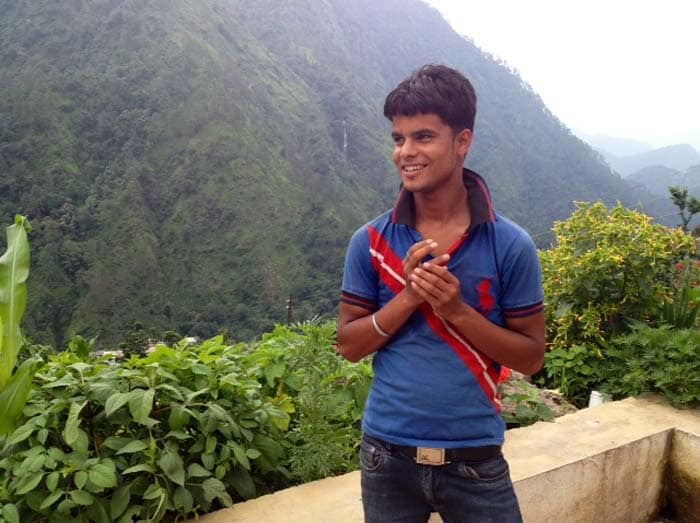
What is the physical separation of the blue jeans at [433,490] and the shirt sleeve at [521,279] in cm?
32

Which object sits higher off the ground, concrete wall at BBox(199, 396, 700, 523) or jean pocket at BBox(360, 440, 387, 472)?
jean pocket at BBox(360, 440, 387, 472)

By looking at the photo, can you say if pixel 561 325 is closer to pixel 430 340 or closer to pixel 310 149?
pixel 430 340

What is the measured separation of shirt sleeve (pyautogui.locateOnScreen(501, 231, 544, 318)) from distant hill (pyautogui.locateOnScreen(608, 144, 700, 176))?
159 meters

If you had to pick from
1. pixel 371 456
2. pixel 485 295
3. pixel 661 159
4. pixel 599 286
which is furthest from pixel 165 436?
pixel 661 159

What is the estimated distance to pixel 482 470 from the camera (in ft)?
4.14

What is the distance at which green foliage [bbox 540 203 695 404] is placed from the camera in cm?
333

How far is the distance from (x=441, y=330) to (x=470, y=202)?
0.29 metres

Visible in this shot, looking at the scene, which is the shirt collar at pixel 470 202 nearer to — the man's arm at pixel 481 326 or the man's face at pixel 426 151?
the man's face at pixel 426 151

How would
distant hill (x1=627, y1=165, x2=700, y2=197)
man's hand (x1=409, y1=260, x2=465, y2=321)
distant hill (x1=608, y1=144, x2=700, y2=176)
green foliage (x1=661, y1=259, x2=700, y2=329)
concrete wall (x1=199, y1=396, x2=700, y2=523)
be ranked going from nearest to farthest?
man's hand (x1=409, y1=260, x2=465, y2=321) → concrete wall (x1=199, y1=396, x2=700, y2=523) → green foliage (x1=661, y1=259, x2=700, y2=329) → distant hill (x1=627, y1=165, x2=700, y2=197) → distant hill (x1=608, y1=144, x2=700, y2=176)

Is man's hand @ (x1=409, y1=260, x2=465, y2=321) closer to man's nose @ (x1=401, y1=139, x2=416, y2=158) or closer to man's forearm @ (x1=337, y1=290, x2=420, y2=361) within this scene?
man's forearm @ (x1=337, y1=290, x2=420, y2=361)

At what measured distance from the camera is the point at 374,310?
1.39m

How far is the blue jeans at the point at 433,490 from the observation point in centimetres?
126

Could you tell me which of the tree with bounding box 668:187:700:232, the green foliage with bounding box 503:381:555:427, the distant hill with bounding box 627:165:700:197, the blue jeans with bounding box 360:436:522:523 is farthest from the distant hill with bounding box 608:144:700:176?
the blue jeans with bounding box 360:436:522:523

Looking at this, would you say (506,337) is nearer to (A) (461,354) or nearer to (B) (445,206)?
(A) (461,354)
